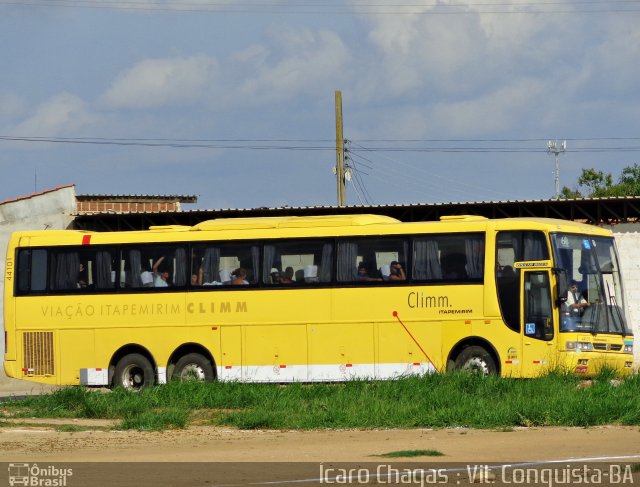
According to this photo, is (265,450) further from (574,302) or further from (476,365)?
(574,302)

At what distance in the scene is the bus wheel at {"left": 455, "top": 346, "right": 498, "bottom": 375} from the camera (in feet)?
77.0

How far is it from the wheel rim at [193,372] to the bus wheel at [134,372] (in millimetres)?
670

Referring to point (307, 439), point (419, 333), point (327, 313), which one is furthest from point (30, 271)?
point (307, 439)

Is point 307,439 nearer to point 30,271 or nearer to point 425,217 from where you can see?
point 30,271

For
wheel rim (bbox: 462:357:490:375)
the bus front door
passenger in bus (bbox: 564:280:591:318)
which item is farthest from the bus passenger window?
passenger in bus (bbox: 564:280:591:318)

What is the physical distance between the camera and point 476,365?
23.6 metres

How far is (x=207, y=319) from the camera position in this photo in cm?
2542

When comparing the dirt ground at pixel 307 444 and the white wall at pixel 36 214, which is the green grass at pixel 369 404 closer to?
the dirt ground at pixel 307 444

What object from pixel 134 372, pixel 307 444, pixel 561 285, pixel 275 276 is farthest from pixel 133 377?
pixel 307 444

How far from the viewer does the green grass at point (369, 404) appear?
17297mm

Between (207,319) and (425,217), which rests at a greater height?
(425,217)

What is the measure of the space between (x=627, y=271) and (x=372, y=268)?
34.2 feet

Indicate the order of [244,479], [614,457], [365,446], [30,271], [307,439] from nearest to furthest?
[244,479], [614,457], [365,446], [307,439], [30,271]

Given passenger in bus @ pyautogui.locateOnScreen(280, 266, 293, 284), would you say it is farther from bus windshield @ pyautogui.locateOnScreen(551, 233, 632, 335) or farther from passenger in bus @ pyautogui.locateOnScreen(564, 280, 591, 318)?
passenger in bus @ pyautogui.locateOnScreen(564, 280, 591, 318)
